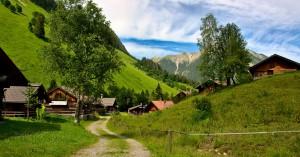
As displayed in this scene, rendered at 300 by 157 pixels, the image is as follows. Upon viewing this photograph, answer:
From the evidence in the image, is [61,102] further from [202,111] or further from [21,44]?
[21,44]

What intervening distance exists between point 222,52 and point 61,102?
146 feet

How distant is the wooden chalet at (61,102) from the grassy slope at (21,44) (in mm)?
24621

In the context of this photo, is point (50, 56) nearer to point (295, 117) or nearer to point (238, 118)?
point (238, 118)

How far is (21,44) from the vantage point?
139 metres

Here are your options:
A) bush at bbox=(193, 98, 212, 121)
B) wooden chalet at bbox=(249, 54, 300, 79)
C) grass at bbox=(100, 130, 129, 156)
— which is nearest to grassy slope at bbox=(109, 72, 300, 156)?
bush at bbox=(193, 98, 212, 121)

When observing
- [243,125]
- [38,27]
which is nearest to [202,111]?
[243,125]

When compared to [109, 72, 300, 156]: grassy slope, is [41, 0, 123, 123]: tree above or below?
above

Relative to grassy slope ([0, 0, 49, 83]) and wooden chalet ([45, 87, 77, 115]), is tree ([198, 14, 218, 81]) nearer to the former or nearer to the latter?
wooden chalet ([45, 87, 77, 115])

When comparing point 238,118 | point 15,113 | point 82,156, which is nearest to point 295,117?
point 238,118

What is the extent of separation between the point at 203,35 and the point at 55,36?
48.8 metres

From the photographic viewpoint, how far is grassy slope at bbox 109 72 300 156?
76.7 feet

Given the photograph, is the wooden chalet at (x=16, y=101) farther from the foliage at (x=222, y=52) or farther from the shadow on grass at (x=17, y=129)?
the foliage at (x=222, y=52)

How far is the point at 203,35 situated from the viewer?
3332 inches

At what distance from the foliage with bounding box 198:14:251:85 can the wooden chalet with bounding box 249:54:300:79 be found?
19.9 ft
